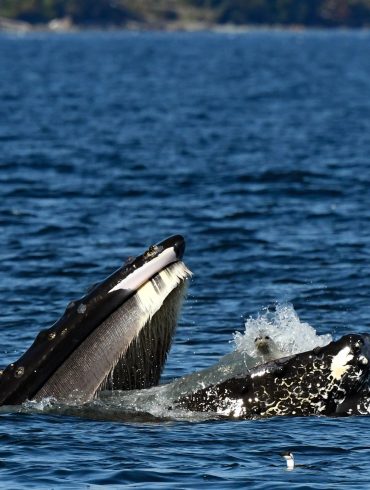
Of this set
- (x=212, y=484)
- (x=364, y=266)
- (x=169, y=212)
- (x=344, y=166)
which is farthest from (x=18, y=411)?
(x=344, y=166)

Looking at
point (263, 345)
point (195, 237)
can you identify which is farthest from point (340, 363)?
point (195, 237)

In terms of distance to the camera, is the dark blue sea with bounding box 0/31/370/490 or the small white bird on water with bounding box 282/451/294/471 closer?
the small white bird on water with bounding box 282/451/294/471

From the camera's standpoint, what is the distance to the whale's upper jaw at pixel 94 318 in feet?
41.0

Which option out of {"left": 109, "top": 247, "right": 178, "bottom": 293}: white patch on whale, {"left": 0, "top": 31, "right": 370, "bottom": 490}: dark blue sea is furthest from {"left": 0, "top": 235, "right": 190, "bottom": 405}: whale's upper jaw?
{"left": 0, "top": 31, "right": 370, "bottom": 490}: dark blue sea

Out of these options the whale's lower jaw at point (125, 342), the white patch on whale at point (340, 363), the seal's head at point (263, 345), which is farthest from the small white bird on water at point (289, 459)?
the whale's lower jaw at point (125, 342)

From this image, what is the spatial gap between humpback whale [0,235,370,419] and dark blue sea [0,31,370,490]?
36cm

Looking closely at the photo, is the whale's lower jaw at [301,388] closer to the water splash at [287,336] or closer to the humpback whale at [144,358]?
the humpback whale at [144,358]

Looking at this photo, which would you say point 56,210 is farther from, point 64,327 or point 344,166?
point 64,327

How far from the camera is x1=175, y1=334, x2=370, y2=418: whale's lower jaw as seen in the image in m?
12.4

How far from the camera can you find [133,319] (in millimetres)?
12594

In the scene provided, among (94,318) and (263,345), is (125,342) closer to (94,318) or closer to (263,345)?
(94,318)

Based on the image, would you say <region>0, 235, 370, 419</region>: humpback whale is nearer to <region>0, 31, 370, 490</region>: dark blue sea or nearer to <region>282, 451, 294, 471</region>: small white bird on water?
<region>0, 31, 370, 490</region>: dark blue sea

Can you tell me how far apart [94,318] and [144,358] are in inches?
26.0

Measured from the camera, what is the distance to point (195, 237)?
27.1m
